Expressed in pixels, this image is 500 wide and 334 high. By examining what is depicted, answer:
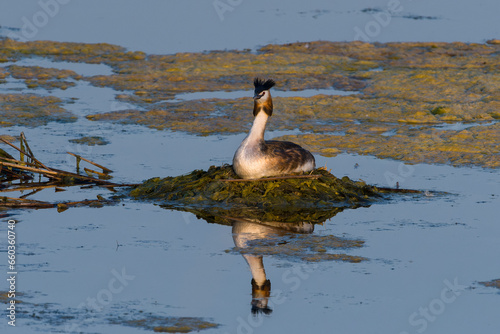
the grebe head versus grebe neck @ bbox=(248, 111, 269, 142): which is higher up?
the grebe head

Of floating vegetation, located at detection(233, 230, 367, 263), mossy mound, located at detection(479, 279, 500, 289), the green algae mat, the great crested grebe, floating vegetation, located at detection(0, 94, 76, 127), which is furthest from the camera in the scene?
floating vegetation, located at detection(0, 94, 76, 127)

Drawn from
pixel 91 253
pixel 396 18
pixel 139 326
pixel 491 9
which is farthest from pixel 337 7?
pixel 139 326

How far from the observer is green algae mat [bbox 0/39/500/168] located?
43.4 ft

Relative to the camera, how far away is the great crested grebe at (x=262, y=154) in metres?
10.1

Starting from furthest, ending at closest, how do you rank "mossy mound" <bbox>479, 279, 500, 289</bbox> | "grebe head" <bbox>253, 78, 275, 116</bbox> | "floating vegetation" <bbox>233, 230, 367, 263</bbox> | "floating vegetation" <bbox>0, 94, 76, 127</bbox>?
1. "floating vegetation" <bbox>0, 94, 76, 127</bbox>
2. "grebe head" <bbox>253, 78, 275, 116</bbox>
3. "floating vegetation" <bbox>233, 230, 367, 263</bbox>
4. "mossy mound" <bbox>479, 279, 500, 289</bbox>

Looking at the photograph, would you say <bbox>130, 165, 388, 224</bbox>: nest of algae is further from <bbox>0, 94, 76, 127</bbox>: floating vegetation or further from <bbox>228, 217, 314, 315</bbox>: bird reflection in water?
<bbox>0, 94, 76, 127</bbox>: floating vegetation

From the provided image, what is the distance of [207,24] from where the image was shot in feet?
77.5

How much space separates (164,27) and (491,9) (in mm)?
9623

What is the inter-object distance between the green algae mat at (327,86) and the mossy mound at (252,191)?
209 cm

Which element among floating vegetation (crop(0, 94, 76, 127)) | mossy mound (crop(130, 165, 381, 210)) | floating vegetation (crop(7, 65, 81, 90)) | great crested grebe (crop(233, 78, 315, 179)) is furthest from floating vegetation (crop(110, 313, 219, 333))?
floating vegetation (crop(7, 65, 81, 90))

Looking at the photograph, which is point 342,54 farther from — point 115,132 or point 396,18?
point 115,132

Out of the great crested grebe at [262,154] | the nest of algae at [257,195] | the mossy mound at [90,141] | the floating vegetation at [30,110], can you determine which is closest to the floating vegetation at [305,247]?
the nest of algae at [257,195]

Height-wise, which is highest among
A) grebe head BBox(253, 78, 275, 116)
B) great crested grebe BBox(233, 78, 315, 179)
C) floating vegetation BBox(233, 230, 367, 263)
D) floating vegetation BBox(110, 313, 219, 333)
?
grebe head BBox(253, 78, 275, 116)

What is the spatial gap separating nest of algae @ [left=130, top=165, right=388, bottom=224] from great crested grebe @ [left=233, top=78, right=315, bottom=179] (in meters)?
0.14
